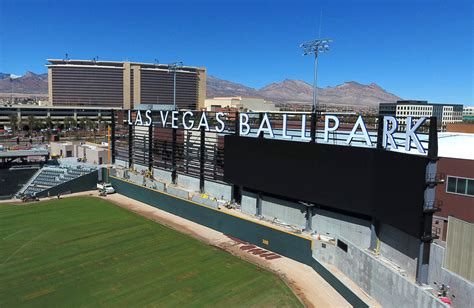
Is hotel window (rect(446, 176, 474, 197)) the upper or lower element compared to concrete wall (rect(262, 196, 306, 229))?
upper

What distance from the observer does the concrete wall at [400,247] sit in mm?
25984

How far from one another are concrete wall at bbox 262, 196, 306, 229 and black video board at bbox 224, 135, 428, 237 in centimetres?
125

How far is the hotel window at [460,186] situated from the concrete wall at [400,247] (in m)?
5.00

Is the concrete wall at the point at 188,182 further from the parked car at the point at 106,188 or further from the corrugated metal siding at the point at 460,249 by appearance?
the corrugated metal siding at the point at 460,249

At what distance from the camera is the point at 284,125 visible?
37.0 meters

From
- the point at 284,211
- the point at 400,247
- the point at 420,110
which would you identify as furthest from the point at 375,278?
the point at 420,110

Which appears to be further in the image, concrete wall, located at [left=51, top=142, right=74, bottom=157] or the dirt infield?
concrete wall, located at [left=51, top=142, right=74, bottom=157]

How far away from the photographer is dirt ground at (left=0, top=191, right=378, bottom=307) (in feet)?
92.2

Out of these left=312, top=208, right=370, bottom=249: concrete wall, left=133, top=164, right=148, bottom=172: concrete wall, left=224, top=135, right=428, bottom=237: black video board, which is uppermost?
left=224, top=135, right=428, bottom=237: black video board

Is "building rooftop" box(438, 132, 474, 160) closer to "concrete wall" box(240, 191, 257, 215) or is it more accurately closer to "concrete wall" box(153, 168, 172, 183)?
"concrete wall" box(240, 191, 257, 215)

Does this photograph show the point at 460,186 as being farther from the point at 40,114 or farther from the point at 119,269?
the point at 40,114

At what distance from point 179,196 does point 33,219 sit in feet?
55.7

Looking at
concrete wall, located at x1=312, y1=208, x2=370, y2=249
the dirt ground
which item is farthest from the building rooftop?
the dirt ground

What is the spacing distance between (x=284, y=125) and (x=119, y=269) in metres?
18.7
